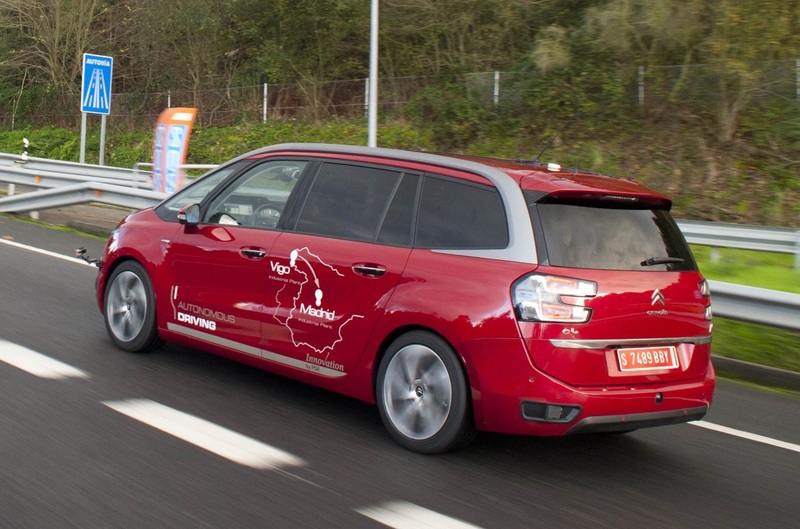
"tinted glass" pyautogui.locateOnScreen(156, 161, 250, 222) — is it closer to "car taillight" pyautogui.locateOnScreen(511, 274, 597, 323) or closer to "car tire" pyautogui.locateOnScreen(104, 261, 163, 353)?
"car tire" pyautogui.locateOnScreen(104, 261, 163, 353)

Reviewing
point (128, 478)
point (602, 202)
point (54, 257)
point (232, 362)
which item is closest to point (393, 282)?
point (602, 202)

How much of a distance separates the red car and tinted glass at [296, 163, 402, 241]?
1 cm

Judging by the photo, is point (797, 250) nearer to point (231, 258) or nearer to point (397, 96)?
point (231, 258)

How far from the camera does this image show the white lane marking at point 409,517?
4.43 m

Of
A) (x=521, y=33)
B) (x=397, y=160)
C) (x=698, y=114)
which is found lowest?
(x=397, y=160)

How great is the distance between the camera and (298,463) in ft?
17.0

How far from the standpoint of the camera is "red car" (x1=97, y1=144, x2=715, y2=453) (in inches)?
203

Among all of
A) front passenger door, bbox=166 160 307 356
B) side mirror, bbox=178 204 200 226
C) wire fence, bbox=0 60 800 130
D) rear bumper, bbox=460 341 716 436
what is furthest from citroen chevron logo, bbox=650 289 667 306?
wire fence, bbox=0 60 800 130

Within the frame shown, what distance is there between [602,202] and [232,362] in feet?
10.6

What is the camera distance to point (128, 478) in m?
4.77

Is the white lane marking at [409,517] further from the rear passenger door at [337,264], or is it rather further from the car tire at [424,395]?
the rear passenger door at [337,264]

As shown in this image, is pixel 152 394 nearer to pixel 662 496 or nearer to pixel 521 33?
pixel 662 496

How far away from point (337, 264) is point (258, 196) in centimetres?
107

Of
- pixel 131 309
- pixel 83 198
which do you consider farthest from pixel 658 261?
pixel 83 198
